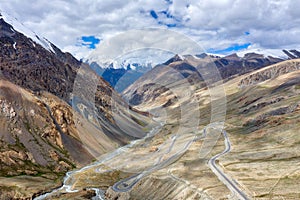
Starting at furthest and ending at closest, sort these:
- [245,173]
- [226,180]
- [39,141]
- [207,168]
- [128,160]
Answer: [128,160] → [39,141] → [207,168] → [245,173] → [226,180]

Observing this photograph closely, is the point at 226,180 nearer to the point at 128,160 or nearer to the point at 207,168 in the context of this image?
the point at 207,168

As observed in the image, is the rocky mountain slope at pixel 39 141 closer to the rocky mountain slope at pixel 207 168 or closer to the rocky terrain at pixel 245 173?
the rocky mountain slope at pixel 207 168

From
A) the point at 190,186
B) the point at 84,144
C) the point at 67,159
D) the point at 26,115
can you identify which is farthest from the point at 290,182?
the point at 26,115

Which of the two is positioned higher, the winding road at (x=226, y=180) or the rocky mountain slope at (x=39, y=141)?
the rocky mountain slope at (x=39, y=141)

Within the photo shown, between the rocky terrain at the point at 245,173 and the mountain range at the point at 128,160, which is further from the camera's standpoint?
the mountain range at the point at 128,160

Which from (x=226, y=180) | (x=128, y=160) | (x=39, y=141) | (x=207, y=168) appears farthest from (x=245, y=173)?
(x=39, y=141)

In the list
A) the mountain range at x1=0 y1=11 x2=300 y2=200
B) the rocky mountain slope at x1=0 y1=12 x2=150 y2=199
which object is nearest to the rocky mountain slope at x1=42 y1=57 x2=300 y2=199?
the mountain range at x1=0 y1=11 x2=300 y2=200

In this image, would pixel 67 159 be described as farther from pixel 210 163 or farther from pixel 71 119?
pixel 210 163

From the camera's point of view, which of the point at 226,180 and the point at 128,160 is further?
the point at 128,160

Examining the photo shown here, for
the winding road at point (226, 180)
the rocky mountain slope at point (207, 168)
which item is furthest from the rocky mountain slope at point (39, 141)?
the winding road at point (226, 180)

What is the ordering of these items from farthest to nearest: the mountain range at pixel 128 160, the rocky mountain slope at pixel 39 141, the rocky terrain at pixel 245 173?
the rocky mountain slope at pixel 39 141
the mountain range at pixel 128 160
the rocky terrain at pixel 245 173

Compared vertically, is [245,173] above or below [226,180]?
below
